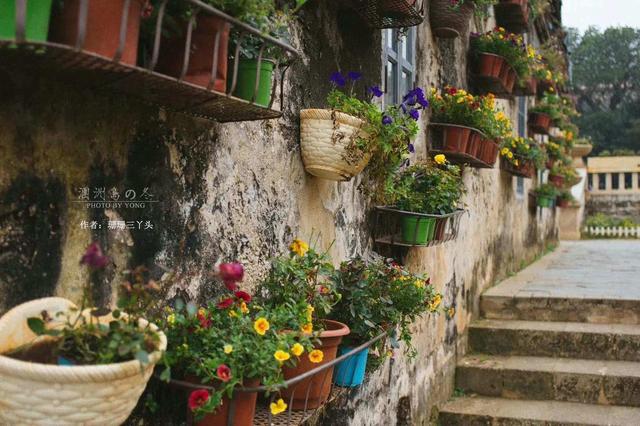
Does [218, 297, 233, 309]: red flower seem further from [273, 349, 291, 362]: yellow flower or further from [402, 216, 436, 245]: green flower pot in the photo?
[402, 216, 436, 245]: green flower pot

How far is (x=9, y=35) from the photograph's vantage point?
1118 millimetres

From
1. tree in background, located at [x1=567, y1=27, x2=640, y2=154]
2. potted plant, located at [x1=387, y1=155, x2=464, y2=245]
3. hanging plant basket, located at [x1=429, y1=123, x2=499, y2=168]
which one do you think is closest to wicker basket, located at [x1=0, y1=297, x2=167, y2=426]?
potted plant, located at [x1=387, y1=155, x2=464, y2=245]

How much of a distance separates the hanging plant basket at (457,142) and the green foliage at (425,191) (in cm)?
88

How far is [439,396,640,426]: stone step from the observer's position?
4.27 m

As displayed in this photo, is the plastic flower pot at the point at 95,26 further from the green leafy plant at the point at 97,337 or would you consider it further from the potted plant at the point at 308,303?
the potted plant at the point at 308,303

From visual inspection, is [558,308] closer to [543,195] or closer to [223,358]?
[543,195]

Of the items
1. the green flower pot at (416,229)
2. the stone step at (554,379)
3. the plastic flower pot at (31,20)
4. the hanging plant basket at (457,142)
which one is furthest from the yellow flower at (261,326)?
the stone step at (554,379)

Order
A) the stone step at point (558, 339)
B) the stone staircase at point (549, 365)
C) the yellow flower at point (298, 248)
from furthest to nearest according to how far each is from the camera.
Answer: the stone step at point (558, 339) < the stone staircase at point (549, 365) < the yellow flower at point (298, 248)

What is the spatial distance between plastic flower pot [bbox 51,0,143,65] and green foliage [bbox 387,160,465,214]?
2230 millimetres

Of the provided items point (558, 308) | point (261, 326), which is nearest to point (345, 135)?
point (261, 326)

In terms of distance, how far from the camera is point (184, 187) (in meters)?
1.90

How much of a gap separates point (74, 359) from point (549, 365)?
14.0 ft

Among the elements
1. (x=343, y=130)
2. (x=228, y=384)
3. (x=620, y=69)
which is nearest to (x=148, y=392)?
(x=228, y=384)

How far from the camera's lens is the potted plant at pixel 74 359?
116cm
